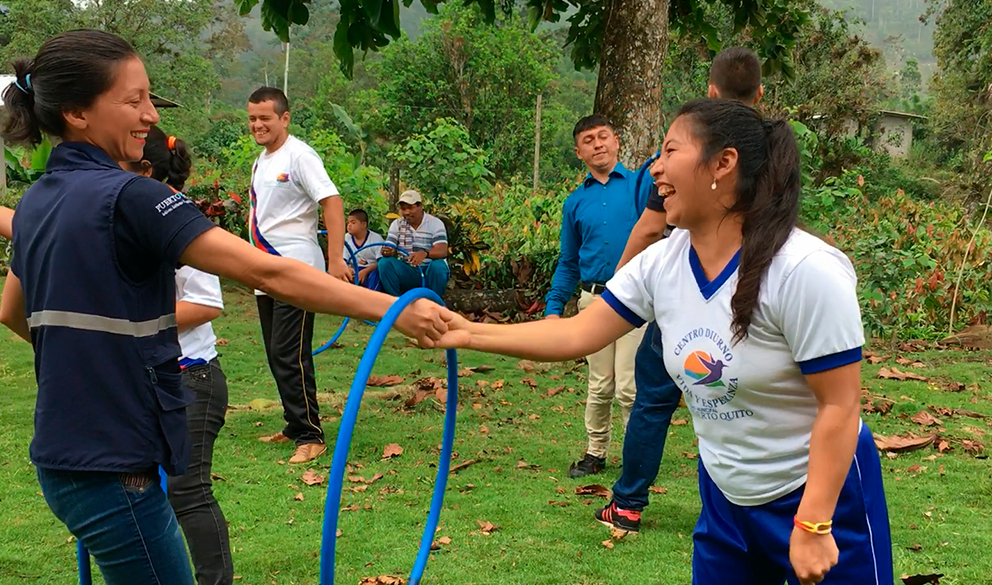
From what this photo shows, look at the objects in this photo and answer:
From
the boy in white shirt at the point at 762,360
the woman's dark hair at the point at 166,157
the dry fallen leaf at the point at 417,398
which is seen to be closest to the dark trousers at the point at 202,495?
the woman's dark hair at the point at 166,157

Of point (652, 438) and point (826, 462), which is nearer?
point (826, 462)

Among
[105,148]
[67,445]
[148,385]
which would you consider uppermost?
[105,148]

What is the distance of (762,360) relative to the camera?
7.07 feet

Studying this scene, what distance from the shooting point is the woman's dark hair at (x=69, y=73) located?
212 centimetres

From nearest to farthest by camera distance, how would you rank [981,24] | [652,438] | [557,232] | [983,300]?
[652,438]
[983,300]
[557,232]
[981,24]

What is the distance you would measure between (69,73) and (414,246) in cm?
788

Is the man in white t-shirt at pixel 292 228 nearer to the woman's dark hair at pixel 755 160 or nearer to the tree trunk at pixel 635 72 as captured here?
the tree trunk at pixel 635 72

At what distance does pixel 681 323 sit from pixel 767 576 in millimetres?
703

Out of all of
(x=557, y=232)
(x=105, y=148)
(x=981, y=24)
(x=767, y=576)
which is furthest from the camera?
(x=981, y=24)

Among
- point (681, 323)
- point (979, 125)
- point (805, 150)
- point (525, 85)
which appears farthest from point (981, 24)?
point (681, 323)

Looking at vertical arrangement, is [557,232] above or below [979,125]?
below

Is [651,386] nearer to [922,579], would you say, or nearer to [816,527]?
[922,579]

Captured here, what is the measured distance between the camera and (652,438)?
13.8 feet

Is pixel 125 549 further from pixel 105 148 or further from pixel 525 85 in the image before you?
pixel 525 85
